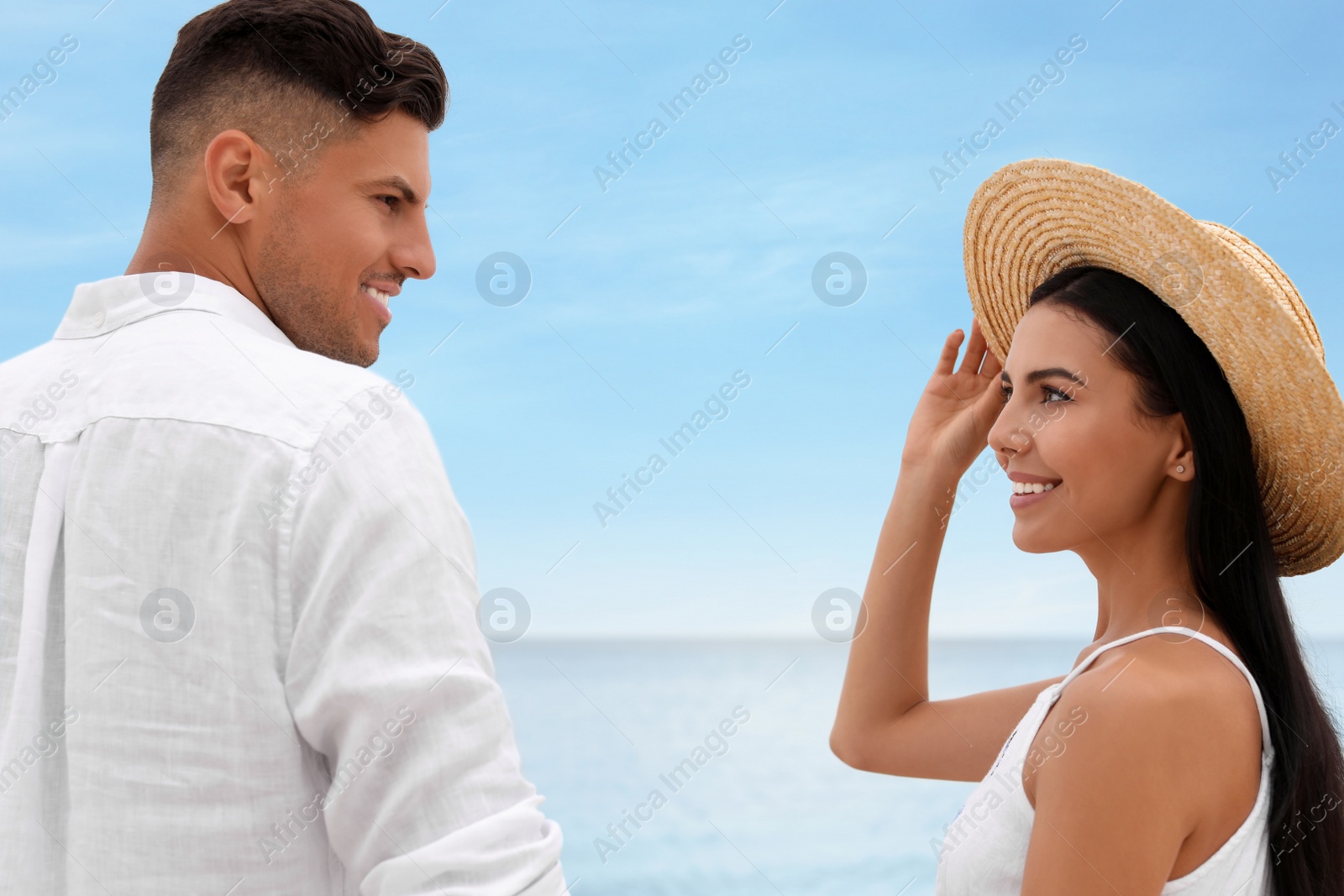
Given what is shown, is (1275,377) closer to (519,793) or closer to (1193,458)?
(1193,458)

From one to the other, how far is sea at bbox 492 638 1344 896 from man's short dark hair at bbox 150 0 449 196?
102cm

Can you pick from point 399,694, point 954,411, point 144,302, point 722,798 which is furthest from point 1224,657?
point 722,798

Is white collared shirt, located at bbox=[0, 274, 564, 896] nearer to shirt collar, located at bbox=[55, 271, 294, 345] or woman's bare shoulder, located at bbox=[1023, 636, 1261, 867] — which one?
shirt collar, located at bbox=[55, 271, 294, 345]

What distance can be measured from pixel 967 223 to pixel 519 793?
1884 millimetres

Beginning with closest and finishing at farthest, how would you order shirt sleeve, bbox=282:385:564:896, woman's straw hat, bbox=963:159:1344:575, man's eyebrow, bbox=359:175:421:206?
shirt sleeve, bbox=282:385:564:896 < man's eyebrow, bbox=359:175:421:206 < woman's straw hat, bbox=963:159:1344:575

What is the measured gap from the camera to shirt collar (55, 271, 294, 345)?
1254 millimetres

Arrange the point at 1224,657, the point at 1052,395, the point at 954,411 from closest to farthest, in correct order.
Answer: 1. the point at 1224,657
2. the point at 1052,395
3. the point at 954,411

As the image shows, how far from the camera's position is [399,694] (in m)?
1.02

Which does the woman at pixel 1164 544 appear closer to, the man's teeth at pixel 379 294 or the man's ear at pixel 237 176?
the man's teeth at pixel 379 294

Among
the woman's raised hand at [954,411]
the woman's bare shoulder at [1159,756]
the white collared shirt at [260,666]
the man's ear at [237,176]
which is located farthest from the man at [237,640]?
the woman's raised hand at [954,411]

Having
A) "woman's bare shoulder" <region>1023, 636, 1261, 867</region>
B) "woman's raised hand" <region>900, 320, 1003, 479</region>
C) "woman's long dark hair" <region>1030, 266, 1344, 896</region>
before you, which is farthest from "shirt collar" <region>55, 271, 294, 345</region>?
"woman's raised hand" <region>900, 320, 1003, 479</region>

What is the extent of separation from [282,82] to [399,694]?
1.01 m

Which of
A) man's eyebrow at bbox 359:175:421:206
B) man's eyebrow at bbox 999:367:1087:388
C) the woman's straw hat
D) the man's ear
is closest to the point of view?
the man's ear

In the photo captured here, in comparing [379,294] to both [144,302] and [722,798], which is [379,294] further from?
[722,798]
